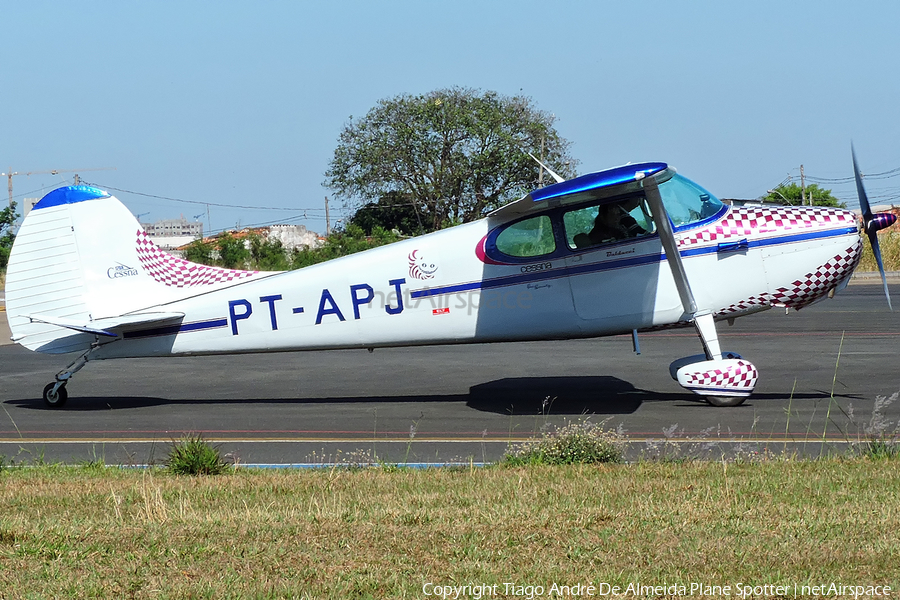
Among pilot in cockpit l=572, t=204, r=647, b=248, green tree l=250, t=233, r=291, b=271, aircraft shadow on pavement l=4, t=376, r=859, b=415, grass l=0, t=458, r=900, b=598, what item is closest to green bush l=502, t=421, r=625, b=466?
grass l=0, t=458, r=900, b=598

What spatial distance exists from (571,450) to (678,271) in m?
4.11

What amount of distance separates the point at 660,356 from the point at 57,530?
1264cm

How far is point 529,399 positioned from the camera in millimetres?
12062

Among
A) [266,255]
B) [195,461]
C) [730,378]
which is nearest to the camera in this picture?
[195,461]

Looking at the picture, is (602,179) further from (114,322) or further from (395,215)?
(395,215)

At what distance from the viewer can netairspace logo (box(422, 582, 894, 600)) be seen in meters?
4.06

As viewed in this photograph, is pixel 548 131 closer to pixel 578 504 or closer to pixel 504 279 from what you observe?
pixel 504 279

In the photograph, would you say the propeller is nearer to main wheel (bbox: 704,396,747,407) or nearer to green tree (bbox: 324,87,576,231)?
main wheel (bbox: 704,396,747,407)

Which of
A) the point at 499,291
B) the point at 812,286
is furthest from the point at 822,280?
the point at 499,291

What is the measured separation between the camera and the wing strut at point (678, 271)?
10.8 m

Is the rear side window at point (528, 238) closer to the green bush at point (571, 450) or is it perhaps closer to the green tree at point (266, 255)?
the green bush at point (571, 450)

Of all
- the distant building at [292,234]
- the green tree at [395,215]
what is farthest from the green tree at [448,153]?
the distant building at [292,234]

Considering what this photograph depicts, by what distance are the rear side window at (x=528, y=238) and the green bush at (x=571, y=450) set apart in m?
3.92

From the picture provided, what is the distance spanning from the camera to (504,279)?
11453 mm
